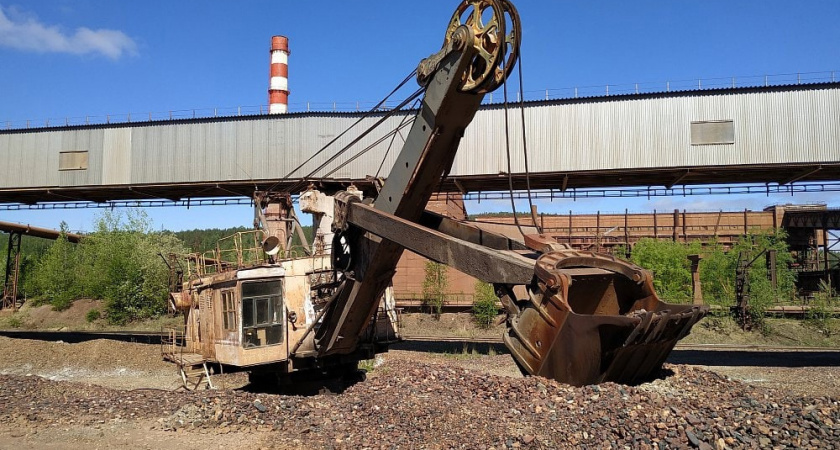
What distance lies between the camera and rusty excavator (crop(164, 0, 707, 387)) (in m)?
5.81

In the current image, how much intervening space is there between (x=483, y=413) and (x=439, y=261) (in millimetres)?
2017

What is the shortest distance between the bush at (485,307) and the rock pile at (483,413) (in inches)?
580

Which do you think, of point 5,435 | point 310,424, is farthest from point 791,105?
point 5,435

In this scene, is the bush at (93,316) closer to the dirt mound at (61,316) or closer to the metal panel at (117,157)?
the dirt mound at (61,316)

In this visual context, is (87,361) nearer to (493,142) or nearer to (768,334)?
(493,142)

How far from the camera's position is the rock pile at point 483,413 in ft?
19.5

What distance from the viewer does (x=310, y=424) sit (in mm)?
8195

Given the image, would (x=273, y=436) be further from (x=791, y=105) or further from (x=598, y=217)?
(x=598, y=217)

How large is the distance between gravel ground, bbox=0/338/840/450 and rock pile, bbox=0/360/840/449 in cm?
2

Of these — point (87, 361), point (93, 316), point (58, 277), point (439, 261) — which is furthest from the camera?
point (58, 277)

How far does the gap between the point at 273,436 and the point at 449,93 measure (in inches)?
196

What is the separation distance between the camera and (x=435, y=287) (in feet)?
90.1

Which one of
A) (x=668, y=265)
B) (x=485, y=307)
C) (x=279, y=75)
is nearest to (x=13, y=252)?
(x=279, y=75)

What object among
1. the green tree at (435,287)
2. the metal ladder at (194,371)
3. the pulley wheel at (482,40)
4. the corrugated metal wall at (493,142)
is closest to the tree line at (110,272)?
the corrugated metal wall at (493,142)
